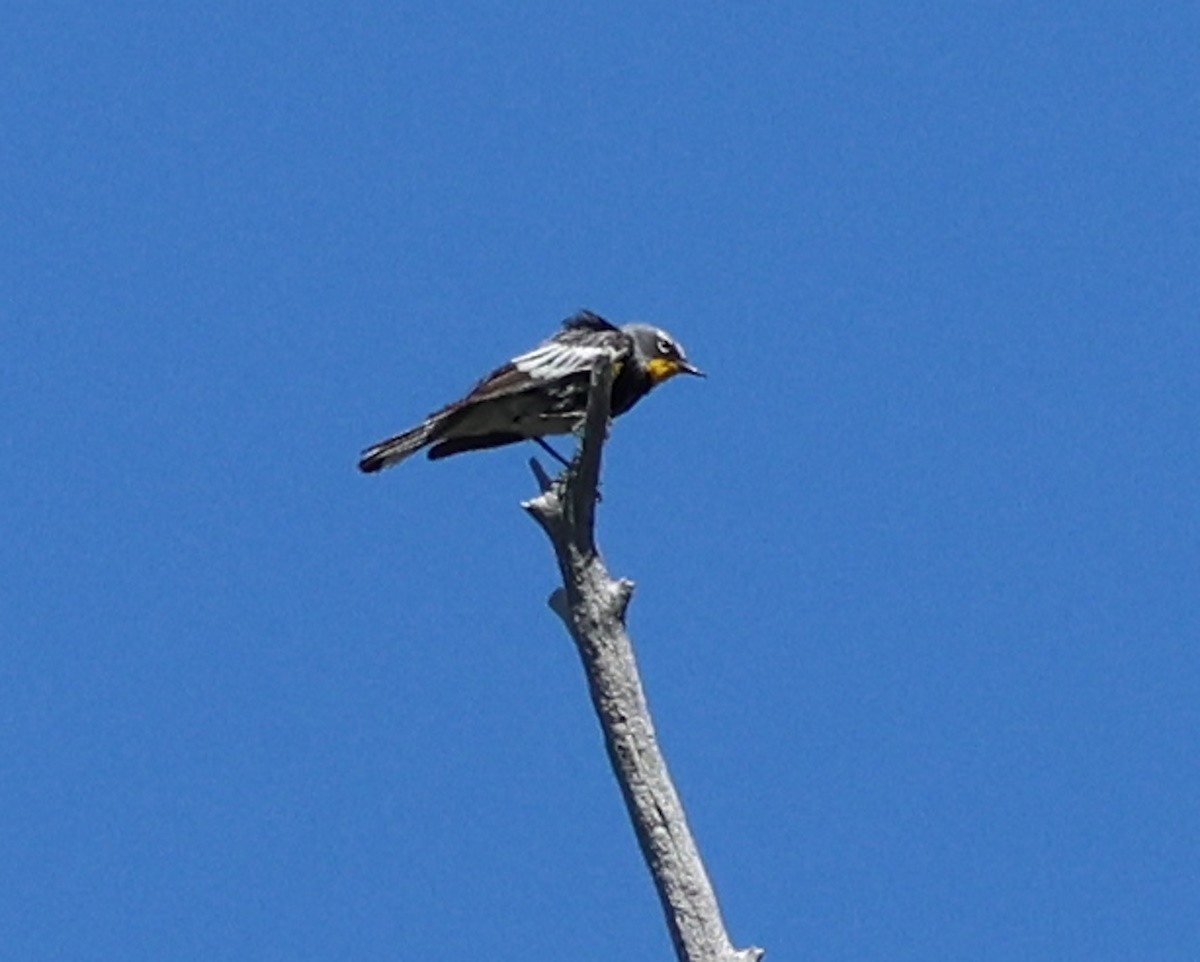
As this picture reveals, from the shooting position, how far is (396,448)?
37.2 ft

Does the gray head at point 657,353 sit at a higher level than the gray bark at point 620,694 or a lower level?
higher

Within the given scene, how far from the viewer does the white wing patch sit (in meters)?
11.4

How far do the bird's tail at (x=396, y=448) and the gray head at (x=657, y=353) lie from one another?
51.6 inches

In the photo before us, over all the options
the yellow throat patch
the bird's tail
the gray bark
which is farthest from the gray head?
the gray bark

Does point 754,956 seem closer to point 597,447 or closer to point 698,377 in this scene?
point 597,447

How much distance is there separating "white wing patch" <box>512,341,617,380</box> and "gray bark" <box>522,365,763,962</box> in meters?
2.58

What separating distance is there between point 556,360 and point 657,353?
100cm

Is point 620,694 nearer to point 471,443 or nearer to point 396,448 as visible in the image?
point 396,448

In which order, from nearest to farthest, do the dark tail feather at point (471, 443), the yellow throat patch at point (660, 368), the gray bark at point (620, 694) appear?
1. the gray bark at point (620, 694)
2. the dark tail feather at point (471, 443)
3. the yellow throat patch at point (660, 368)

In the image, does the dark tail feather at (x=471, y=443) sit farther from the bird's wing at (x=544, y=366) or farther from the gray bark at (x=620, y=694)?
the gray bark at (x=620, y=694)

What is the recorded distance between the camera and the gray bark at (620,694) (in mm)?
8031

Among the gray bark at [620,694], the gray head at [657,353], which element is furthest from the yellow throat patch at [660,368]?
the gray bark at [620,694]

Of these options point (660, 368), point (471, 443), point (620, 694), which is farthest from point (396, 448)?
point (620, 694)

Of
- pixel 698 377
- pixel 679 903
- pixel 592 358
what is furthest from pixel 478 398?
pixel 679 903
